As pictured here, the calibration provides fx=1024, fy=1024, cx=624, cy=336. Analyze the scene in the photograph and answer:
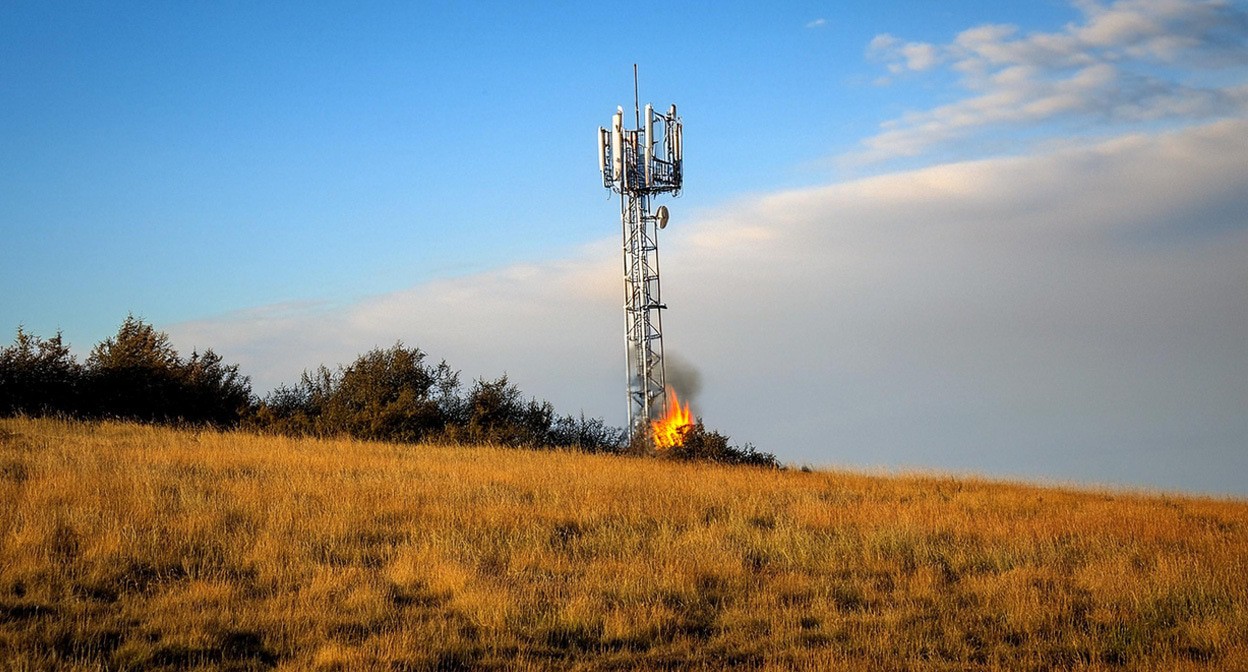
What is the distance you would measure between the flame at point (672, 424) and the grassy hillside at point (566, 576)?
8163 millimetres

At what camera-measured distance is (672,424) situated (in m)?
26.8

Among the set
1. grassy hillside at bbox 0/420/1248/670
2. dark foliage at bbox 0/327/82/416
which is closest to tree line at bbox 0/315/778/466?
dark foliage at bbox 0/327/82/416

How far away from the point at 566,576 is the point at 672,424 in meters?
15.6

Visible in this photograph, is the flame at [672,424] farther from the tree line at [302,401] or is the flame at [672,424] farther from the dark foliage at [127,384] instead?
the dark foliage at [127,384]

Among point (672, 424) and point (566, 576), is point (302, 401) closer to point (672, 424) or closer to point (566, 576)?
point (672, 424)

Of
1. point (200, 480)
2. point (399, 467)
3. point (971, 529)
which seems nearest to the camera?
point (971, 529)

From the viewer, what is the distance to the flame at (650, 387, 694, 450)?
86.0 feet

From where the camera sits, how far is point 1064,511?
57.7 feet

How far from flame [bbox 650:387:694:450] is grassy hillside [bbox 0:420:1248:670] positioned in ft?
26.8

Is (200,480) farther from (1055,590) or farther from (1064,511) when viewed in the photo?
(1064,511)

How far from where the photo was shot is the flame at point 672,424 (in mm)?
26203

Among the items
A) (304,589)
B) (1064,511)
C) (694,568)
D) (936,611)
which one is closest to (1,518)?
(304,589)

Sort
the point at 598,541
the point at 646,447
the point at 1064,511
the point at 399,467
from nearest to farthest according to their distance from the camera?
1. the point at 598,541
2. the point at 1064,511
3. the point at 399,467
4. the point at 646,447

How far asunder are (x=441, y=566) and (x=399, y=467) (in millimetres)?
8203
